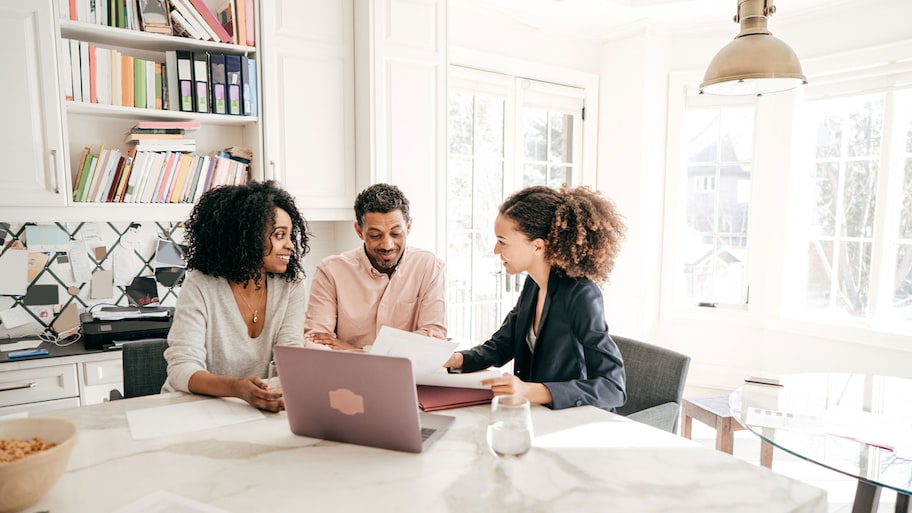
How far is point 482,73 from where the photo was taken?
3645mm

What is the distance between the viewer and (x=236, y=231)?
5.69 feet

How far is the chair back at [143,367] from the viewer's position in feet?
5.86

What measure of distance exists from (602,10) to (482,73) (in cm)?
91

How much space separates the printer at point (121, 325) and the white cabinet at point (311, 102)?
2.69 feet

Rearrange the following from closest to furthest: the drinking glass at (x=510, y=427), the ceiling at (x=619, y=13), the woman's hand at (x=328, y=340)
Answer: the drinking glass at (x=510, y=427), the woman's hand at (x=328, y=340), the ceiling at (x=619, y=13)

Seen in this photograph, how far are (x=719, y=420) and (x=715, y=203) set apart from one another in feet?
7.35

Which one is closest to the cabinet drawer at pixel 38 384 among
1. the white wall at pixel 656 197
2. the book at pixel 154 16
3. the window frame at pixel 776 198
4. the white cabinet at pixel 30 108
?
the white cabinet at pixel 30 108

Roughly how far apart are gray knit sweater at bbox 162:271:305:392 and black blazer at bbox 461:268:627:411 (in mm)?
582

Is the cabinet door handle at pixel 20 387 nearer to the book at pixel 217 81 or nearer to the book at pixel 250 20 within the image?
the book at pixel 217 81

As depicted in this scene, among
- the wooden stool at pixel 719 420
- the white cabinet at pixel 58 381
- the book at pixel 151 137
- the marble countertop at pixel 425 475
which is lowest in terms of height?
the wooden stool at pixel 719 420

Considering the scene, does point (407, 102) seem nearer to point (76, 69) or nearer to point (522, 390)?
point (76, 69)

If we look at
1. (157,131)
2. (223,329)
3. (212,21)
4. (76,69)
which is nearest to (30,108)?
(76,69)

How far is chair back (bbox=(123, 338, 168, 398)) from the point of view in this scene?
1786 mm

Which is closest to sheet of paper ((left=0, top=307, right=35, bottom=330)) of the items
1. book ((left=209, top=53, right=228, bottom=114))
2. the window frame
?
book ((left=209, top=53, right=228, bottom=114))
